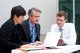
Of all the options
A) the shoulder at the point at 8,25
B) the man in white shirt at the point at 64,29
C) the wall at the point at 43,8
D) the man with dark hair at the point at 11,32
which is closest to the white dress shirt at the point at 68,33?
the man in white shirt at the point at 64,29

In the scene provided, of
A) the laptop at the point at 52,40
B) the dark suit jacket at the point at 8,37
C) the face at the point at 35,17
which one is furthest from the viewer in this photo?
the face at the point at 35,17

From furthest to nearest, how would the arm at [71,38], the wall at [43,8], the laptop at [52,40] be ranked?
the wall at [43,8] < the arm at [71,38] < the laptop at [52,40]

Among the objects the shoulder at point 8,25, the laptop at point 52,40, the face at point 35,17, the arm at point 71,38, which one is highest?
the face at point 35,17

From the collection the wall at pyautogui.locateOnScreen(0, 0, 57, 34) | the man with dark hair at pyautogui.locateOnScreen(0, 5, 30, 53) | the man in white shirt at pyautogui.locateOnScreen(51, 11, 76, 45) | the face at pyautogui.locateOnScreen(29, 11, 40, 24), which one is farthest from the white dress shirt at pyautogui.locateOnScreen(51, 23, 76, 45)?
the wall at pyautogui.locateOnScreen(0, 0, 57, 34)

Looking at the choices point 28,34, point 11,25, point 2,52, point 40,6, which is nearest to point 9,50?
point 2,52

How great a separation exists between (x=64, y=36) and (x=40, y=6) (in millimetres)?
3706

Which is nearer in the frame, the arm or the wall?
the arm

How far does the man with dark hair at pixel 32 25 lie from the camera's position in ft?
13.7

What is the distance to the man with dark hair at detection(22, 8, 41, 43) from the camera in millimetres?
4172

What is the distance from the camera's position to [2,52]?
3.53m

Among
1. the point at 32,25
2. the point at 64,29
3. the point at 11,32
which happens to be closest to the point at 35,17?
the point at 32,25

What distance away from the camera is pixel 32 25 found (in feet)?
14.4

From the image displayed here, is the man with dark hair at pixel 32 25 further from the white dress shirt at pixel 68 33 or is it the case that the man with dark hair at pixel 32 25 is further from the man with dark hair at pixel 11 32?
the white dress shirt at pixel 68 33

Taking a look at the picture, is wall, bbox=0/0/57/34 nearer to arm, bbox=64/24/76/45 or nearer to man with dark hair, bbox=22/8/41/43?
arm, bbox=64/24/76/45
